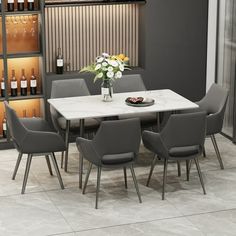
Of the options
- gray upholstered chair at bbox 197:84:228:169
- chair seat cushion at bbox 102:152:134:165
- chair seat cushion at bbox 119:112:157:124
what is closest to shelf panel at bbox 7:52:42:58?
chair seat cushion at bbox 119:112:157:124

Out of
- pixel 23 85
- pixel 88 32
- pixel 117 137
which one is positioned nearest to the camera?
pixel 117 137

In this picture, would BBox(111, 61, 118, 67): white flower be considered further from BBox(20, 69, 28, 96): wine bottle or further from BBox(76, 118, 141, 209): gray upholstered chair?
BBox(20, 69, 28, 96): wine bottle

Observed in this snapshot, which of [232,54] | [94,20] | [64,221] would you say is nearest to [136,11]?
[94,20]

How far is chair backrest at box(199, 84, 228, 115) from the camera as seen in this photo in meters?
7.91

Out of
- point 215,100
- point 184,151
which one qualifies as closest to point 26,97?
point 215,100

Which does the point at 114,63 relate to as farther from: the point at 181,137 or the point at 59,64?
the point at 59,64

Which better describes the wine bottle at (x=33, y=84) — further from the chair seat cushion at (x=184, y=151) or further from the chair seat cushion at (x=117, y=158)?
the chair seat cushion at (x=184, y=151)

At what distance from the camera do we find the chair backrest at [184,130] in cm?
686

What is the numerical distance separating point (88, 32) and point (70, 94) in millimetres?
1028

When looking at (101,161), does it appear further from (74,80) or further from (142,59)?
(142,59)

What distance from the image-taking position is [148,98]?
7.87 meters

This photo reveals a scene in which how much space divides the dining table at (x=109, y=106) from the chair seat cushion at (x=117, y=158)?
556mm

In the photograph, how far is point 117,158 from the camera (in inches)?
270

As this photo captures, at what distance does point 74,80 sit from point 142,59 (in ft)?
3.91
